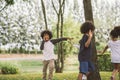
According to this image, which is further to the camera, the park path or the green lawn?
the park path

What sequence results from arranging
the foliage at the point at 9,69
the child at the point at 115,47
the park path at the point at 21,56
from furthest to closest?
the park path at the point at 21,56
the foliage at the point at 9,69
the child at the point at 115,47

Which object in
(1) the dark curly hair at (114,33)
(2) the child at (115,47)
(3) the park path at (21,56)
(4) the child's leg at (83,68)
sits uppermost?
(1) the dark curly hair at (114,33)

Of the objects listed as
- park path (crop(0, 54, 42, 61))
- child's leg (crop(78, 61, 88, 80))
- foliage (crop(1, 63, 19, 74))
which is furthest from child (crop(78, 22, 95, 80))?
park path (crop(0, 54, 42, 61))

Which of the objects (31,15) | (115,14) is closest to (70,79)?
(31,15)

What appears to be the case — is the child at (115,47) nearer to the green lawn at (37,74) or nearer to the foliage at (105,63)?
the green lawn at (37,74)

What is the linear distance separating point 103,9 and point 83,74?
137ft

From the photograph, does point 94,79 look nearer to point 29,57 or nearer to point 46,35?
point 46,35

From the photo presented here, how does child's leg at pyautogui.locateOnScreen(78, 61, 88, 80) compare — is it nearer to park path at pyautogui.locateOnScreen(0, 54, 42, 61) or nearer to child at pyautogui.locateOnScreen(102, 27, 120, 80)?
child at pyautogui.locateOnScreen(102, 27, 120, 80)

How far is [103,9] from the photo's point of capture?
50594 mm

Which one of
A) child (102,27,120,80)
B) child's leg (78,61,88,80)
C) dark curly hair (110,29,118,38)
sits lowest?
child's leg (78,61,88,80)

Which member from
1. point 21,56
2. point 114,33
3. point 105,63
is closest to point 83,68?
point 114,33

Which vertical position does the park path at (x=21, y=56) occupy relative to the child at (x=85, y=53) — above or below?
below

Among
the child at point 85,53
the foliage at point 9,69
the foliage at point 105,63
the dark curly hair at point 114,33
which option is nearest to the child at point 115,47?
the dark curly hair at point 114,33

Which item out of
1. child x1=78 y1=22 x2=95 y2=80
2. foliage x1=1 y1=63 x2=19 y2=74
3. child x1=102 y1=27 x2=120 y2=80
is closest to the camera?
child x1=78 y1=22 x2=95 y2=80
